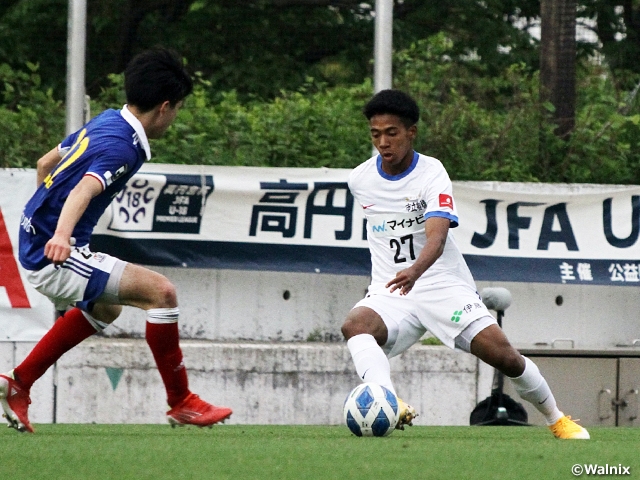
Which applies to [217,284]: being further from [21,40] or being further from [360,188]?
[21,40]

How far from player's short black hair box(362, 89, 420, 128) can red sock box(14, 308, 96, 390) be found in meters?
1.83

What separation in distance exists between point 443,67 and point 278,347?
4240mm

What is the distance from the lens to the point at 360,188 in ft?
22.7

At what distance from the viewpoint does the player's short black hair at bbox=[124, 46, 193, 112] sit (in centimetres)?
635

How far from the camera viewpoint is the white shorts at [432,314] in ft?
21.8

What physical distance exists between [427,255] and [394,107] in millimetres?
867

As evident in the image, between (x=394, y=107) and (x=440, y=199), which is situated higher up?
(x=394, y=107)

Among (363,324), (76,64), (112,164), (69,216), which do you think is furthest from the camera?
(76,64)

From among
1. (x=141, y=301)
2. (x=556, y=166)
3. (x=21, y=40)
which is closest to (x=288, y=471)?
(x=141, y=301)

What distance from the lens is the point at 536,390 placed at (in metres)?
6.82

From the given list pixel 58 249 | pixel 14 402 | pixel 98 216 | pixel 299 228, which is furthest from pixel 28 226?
pixel 299 228

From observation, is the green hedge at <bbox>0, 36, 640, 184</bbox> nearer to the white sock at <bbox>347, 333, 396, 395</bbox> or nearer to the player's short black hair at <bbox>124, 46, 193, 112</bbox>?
the player's short black hair at <bbox>124, 46, 193, 112</bbox>

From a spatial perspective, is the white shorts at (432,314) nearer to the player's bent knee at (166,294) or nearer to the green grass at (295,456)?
the green grass at (295,456)

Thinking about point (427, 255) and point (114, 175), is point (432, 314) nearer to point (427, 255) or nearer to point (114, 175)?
point (427, 255)
